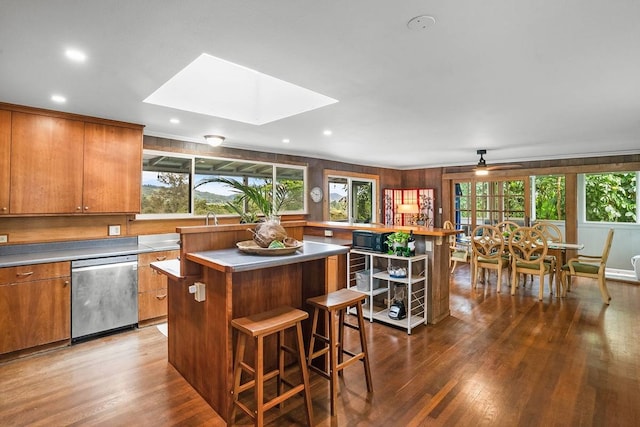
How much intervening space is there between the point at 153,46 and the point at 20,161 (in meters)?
2.25

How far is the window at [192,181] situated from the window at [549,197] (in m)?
5.62

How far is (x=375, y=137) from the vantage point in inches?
178

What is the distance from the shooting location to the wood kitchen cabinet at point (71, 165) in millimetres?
3080

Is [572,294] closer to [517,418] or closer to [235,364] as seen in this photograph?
[517,418]

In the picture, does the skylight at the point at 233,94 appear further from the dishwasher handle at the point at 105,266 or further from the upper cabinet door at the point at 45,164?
the dishwasher handle at the point at 105,266

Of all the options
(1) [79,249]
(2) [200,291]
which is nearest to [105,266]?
(1) [79,249]

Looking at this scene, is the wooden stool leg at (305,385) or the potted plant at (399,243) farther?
the potted plant at (399,243)

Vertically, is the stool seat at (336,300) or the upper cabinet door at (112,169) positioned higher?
the upper cabinet door at (112,169)

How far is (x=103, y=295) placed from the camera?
3.34 m

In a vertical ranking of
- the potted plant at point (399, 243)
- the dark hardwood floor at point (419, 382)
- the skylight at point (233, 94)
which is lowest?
the dark hardwood floor at point (419, 382)

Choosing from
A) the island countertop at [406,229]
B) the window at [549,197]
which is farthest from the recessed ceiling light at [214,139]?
the window at [549,197]

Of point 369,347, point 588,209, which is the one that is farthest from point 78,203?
point 588,209

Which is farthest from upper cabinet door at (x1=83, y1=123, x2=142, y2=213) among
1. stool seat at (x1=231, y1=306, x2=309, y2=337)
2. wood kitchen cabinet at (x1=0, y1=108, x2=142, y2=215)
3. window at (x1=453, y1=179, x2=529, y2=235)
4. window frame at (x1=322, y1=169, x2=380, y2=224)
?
window at (x1=453, y1=179, x2=529, y2=235)

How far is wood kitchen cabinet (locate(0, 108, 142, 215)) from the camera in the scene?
3080 mm
